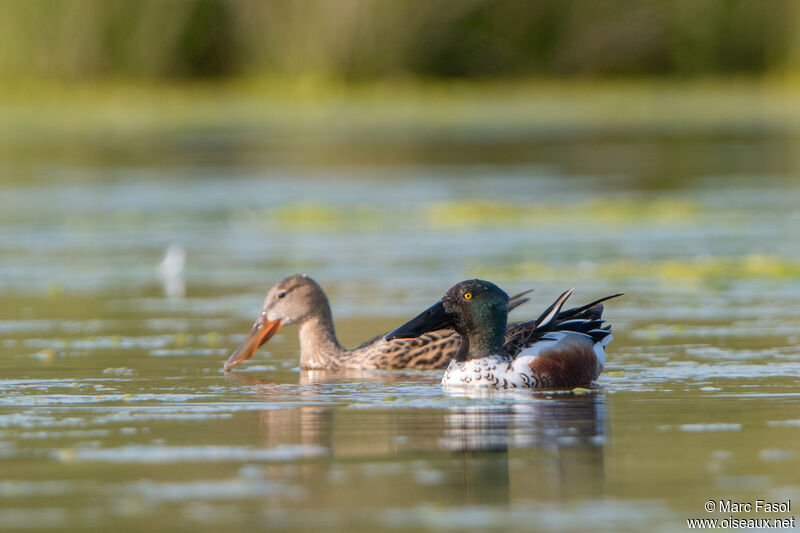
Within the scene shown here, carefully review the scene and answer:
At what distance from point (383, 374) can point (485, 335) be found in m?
0.99

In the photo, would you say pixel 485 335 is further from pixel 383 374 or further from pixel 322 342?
pixel 322 342

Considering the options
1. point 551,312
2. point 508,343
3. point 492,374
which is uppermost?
point 551,312

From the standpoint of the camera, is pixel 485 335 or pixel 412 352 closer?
pixel 485 335

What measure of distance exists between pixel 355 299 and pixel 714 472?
5711mm

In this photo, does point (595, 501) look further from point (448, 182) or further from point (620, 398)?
point (448, 182)

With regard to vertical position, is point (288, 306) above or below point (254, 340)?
above

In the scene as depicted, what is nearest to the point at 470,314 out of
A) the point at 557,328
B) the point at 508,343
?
the point at 508,343

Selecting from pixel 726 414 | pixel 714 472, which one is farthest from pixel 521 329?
pixel 714 472

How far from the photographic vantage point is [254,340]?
912 cm

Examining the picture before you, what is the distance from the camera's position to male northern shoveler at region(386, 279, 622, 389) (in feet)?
25.2

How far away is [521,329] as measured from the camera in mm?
8125

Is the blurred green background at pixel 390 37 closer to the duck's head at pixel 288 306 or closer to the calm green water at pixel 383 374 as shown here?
the calm green water at pixel 383 374

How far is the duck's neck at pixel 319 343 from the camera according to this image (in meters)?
9.00

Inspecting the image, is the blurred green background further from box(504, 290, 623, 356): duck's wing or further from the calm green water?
box(504, 290, 623, 356): duck's wing
